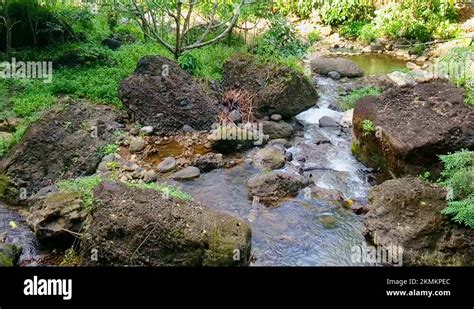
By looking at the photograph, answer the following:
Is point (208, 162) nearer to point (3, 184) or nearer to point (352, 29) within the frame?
point (3, 184)

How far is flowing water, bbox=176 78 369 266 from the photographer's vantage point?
6836 millimetres

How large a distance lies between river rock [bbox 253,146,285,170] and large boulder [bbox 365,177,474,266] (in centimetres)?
225

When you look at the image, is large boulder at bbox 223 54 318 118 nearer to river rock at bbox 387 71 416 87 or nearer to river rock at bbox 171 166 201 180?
river rock at bbox 171 166 201 180

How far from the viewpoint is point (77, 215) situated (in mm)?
6551

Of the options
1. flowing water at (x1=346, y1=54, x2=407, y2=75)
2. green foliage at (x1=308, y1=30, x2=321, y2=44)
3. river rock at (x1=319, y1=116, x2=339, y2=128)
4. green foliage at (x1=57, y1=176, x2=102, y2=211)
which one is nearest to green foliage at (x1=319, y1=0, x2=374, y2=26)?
green foliage at (x1=308, y1=30, x2=321, y2=44)

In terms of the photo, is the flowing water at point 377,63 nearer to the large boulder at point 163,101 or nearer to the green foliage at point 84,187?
the large boulder at point 163,101

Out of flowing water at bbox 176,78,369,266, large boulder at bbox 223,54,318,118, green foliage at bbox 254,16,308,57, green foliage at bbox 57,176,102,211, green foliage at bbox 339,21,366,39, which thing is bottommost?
flowing water at bbox 176,78,369,266

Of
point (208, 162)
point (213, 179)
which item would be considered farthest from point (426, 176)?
point (208, 162)

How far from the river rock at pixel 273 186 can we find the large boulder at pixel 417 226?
55.8 inches

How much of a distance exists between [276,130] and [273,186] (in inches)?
102

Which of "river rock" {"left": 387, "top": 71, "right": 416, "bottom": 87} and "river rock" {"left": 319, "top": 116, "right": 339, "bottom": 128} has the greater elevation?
"river rock" {"left": 387, "top": 71, "right": 416, "bottom": 87}

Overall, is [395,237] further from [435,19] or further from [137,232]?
[435,19]

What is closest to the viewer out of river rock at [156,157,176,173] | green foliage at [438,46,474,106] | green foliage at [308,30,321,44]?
river rock at [156,157,176,173]
